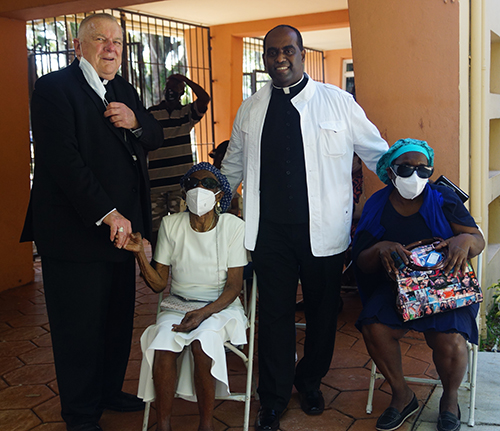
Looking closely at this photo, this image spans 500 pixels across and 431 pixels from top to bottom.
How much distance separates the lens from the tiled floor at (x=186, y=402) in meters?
2.95

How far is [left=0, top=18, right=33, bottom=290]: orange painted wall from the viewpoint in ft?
17.8

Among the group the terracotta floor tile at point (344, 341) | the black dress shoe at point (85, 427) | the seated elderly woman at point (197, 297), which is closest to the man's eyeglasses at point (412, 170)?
the seated elderly woman at point (197, 297)

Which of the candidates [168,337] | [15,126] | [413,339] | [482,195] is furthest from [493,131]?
[15,126]

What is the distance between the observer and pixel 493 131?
5.31 m

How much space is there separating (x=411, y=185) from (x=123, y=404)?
80.7 inches

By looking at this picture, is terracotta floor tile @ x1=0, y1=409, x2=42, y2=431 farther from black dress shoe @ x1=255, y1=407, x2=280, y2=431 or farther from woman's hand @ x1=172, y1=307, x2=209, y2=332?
black dress shoe @ x1=255, y1=407, x2=280, y2=431

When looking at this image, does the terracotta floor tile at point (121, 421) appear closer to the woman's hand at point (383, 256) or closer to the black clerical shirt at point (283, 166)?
the black clerical shirt at point (283, 166)

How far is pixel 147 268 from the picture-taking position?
2.81 m

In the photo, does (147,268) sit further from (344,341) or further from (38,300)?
(38,300)

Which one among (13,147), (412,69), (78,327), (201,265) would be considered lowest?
(78,327)

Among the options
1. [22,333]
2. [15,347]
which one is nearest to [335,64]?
[22,333]

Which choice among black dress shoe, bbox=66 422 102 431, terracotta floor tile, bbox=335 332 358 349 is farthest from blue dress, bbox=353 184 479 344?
black dress shoe, bbox=66 422 102 431

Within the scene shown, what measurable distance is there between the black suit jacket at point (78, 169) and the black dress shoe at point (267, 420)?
3.75ft

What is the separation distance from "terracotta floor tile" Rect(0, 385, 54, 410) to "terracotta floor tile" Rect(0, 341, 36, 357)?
0.65 meters
